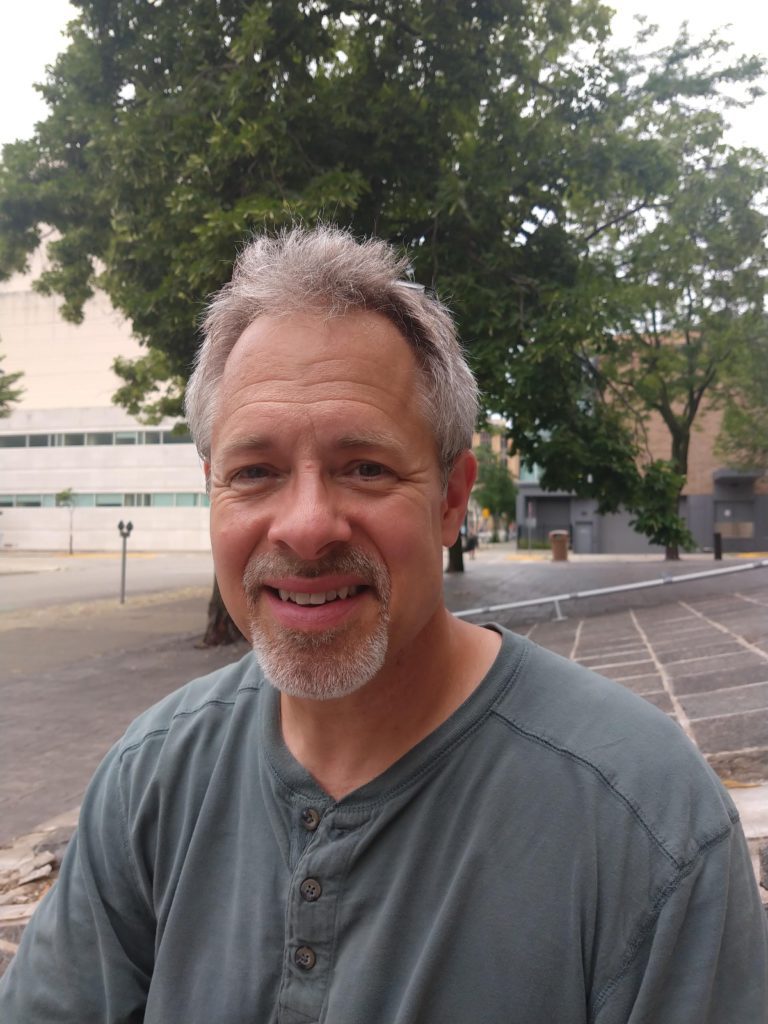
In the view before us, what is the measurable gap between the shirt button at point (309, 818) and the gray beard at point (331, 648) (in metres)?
0.17

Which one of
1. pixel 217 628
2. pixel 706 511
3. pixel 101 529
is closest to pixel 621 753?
pixel 217 628

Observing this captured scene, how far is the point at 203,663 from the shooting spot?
8883mm

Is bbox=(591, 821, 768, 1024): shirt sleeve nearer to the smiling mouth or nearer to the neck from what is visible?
the neck

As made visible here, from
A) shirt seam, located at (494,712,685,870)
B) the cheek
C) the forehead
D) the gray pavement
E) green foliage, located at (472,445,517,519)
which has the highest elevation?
green foliage, located at (472,445,517,519)

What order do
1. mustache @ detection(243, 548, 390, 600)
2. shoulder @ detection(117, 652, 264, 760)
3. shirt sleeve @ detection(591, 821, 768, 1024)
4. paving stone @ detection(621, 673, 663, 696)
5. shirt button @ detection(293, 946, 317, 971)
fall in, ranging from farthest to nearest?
paving stone @ detection(621, 673, 663, 696) → shoulder @ detection(117, 652, 264, 760) → mustache @ detection(243, 548, 390, 600) → shirt button @ detection(293, 946, 317, 971) → shirt sleeve @ detection(591, 821, 768, 1024)

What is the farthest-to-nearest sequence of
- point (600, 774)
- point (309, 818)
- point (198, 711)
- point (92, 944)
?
point (198, 711) < point (92, 944) < point (309, 818) < point (600, 774)

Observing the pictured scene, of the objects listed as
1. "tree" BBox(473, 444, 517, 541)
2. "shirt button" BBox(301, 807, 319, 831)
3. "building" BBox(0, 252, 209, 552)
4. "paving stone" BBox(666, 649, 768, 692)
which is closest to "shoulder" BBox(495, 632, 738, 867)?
"shirt button" BBox(301, 807, 319, 831)

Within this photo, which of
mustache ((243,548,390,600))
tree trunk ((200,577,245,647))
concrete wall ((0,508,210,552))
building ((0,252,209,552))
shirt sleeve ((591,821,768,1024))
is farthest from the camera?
building ((0,252,209,552))

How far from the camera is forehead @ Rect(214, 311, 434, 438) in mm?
1312

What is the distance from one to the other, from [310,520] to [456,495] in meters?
0.38

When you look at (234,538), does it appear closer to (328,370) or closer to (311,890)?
(328,370)

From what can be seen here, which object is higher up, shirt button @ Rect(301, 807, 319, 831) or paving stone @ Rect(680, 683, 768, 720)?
shirt button @ Rect(301, 807, 319, 831)

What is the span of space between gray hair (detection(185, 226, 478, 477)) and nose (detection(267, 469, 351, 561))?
9.7 inches

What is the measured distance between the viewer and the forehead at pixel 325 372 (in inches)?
51.6
